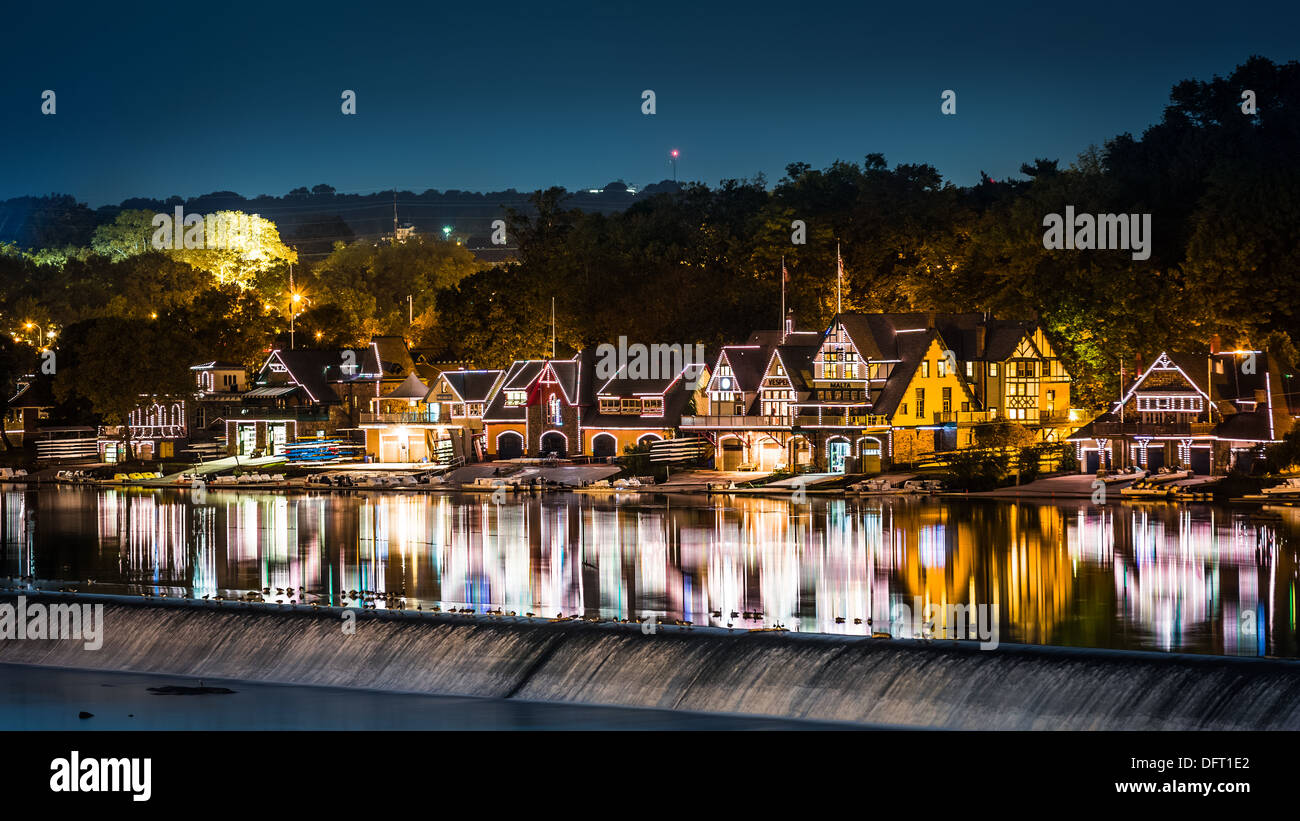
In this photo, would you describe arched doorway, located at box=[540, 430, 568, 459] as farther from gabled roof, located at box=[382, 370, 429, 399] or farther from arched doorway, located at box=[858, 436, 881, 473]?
arched doorway, located at box=[858, 436, 881, 473]

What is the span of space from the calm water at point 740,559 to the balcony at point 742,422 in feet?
36.0

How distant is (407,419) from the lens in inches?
3981

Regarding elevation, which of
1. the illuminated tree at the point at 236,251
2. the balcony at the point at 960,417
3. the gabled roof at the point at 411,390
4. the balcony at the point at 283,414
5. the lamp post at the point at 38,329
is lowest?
the balcony at the point at 960,417

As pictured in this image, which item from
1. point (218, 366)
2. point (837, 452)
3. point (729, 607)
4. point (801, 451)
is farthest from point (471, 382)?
point (729, 607)

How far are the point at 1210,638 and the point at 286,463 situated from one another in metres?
70.0

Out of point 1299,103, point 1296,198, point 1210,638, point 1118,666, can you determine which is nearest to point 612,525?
point 1210,638

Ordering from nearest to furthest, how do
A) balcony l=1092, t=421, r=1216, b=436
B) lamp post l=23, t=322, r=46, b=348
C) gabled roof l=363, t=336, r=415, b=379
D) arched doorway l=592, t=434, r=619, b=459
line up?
1. balcony l=1092, t=421, r=1216, b=436
2. arched doorway l=592, t=434, r=619, b=459
3. gabled roof l=363, t=336, r=415, b=379
4. lamp post l=23, t=322, r=46, b=348

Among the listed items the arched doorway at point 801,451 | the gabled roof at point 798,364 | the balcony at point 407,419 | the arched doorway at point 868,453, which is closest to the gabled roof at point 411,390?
the balcony at point 407,419

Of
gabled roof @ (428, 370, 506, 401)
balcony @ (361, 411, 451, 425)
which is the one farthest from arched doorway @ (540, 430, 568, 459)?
balcony @ (361, 411, 451, 425)

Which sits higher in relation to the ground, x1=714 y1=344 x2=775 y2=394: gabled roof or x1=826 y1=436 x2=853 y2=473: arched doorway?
x1=714 y1=344 x2=775 y2=394: gabled roof

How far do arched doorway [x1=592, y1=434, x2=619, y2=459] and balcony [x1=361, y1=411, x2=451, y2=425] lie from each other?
11.0 m

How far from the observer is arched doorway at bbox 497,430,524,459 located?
96.2 metres

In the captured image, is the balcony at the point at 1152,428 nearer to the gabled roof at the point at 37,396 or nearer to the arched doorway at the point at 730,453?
the arched doorway at the point at 730,453

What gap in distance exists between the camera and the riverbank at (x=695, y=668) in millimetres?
28844
